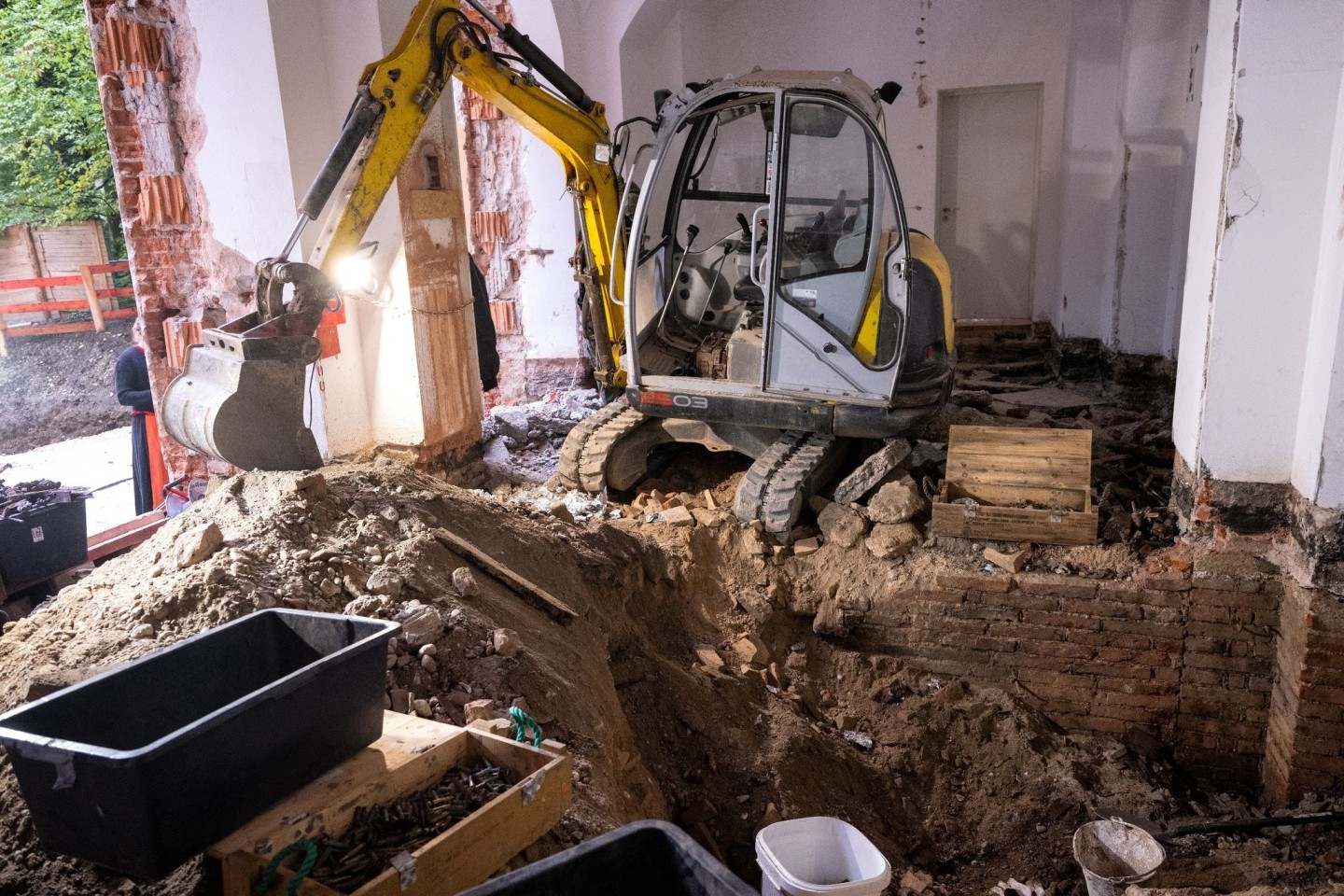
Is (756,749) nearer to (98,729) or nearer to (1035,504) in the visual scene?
(1035,504)

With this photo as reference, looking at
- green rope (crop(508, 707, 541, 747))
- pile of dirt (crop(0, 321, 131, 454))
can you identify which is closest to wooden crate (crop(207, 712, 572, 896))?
green rope (crop(508, 707, 541, 747))

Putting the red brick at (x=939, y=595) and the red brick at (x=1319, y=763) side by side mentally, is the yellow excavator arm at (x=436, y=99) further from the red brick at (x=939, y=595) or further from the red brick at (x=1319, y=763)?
the red brick at (x=1319, y=763)

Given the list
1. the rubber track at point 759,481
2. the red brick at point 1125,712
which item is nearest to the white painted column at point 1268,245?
the red brick at point 1125,712

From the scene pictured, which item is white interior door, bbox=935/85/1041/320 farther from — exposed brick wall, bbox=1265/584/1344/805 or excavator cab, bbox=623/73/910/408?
exposed brick wall, bbox=1265/584/1344/805

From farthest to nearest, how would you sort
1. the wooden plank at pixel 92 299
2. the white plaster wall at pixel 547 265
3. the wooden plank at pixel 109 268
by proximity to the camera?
the wooden plank at pixel 109 268
the wooden plank at pixel 92 299
the white plaster wall at pixel 547 265

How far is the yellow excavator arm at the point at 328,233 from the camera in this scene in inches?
158

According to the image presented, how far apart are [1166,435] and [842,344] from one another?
2.62 meters

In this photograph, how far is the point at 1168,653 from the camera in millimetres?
4828

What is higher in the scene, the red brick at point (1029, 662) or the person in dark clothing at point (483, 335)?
the person in dark clothing at point (483, 335)

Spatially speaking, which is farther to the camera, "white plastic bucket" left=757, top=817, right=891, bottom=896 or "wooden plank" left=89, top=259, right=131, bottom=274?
"wooden plank" left=89, top=259, right=131, bottom=274

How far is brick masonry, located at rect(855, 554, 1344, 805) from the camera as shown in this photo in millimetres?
4352

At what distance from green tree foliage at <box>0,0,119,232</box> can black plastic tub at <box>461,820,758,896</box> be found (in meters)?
17.9

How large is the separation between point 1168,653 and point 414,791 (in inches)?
158

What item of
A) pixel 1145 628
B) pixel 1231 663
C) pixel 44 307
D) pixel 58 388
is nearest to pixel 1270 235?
pixel 1145 628
